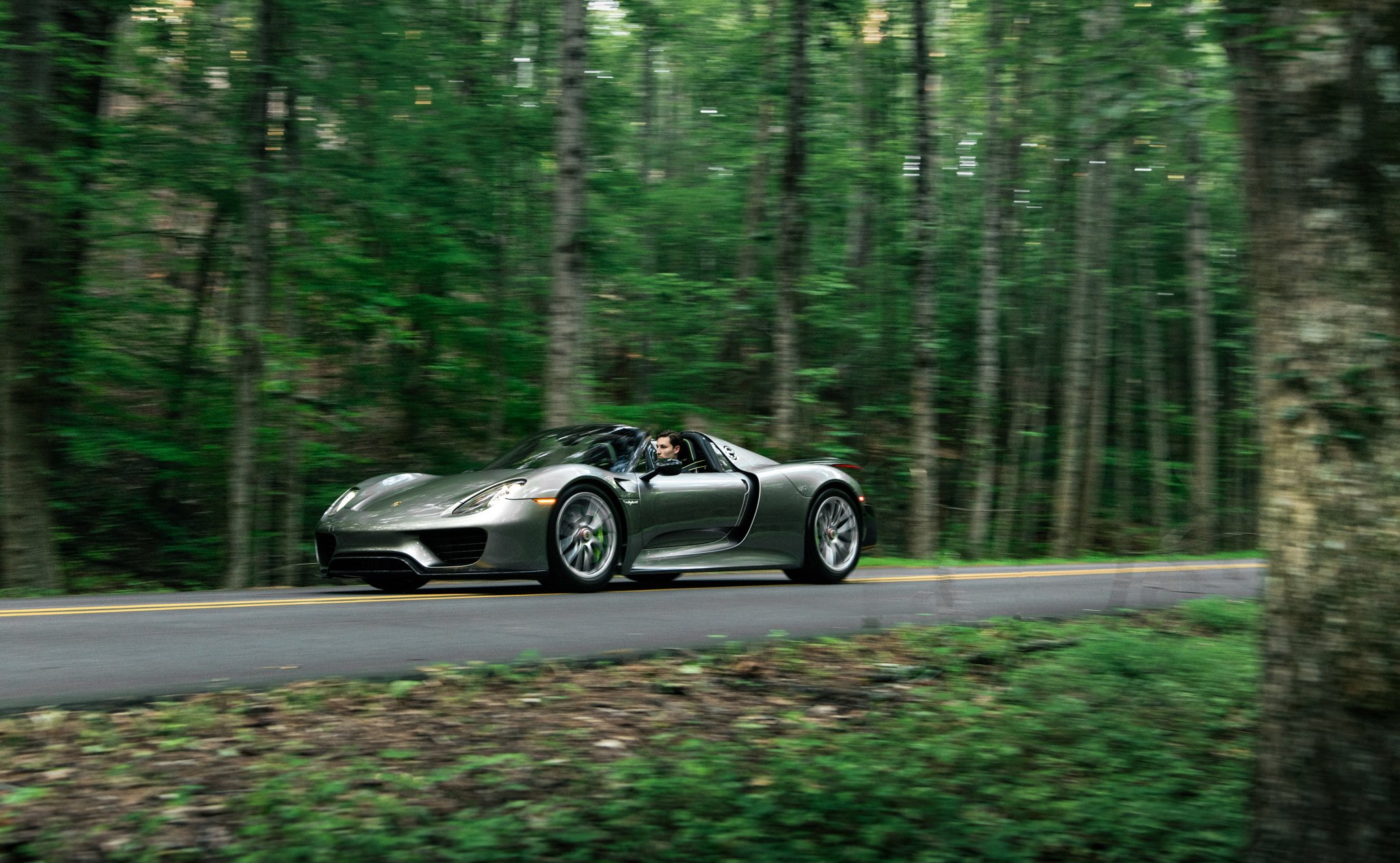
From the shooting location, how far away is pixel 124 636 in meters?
6.71

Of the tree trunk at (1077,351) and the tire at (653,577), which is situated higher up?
the tree trunk at (1077,351)

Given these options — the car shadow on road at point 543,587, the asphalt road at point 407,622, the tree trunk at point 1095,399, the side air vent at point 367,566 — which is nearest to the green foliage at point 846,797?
the asphalt road at point 407,622

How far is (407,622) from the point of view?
24.5 ft

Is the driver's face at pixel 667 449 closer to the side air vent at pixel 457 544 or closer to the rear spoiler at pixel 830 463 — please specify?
the rear spoiler at pixel 830 463

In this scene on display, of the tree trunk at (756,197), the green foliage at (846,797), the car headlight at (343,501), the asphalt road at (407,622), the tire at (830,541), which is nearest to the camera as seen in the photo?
the green foliage at (846,797)

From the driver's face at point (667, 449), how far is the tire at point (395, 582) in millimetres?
2228

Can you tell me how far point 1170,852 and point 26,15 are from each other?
12053 millimetres

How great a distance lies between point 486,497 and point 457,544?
1.29 feet

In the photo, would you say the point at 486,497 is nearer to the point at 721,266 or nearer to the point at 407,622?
the point at 407,622

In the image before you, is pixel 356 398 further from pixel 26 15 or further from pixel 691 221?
pixel 691 221

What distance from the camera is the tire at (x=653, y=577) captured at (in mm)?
10164

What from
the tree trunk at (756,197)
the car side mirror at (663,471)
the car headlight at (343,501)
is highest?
the tree trunk at (756,197)

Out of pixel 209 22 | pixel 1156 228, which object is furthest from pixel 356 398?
pixel 1156 228

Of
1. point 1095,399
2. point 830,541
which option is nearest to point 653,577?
point 830,541
